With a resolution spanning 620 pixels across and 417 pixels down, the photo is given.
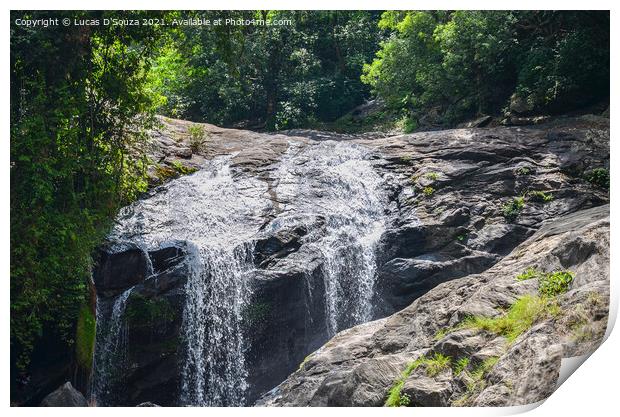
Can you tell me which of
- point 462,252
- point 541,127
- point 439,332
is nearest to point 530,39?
point 541,127

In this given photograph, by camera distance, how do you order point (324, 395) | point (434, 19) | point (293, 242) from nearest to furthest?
point (324, 395) < point (293, 242) < point (434, 19)

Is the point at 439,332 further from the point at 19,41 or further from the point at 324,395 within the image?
the point at 19,41

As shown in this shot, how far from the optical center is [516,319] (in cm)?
783

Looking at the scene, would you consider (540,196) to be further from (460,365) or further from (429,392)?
(429,392)

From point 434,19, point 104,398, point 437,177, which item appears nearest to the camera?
point 104,398

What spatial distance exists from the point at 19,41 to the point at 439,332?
5.77 meters

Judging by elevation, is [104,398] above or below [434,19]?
below

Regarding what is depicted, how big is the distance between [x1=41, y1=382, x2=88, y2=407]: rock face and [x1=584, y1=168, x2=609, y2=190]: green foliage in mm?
7483

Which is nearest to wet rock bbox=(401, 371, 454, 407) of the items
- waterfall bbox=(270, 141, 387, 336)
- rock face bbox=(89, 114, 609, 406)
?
rock face bbox=(89, 114, 609, 406)

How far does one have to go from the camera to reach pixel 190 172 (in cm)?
1322

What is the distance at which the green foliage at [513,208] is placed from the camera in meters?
12.1

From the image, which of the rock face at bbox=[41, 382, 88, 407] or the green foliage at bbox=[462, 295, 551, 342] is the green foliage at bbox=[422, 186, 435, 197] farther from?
the rock face at bbox=[41, 382, 88, 407]

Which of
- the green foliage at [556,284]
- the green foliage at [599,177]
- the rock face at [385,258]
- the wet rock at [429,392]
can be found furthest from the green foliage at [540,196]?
the wet rock at [429,392]

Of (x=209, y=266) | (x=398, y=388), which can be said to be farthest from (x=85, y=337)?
(x=398, y=388)
